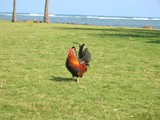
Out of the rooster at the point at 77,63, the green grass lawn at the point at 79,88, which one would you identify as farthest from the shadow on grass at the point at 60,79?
the rooster at the point at 77,63

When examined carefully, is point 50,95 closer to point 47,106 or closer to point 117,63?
point 47,106

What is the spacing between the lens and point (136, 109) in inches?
281

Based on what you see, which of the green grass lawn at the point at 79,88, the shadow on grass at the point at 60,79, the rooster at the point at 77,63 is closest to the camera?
the green grass lawn at the point at 79,88

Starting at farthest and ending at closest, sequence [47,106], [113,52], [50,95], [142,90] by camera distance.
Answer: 1. [113,52]
2. [142,90]
3. [50,95]
4. [47,106]

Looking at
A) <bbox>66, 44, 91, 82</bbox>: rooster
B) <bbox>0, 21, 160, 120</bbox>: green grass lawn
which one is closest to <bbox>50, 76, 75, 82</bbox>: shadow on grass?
<bbox>0, 21, 160, 120</bbox>: green grass lawn

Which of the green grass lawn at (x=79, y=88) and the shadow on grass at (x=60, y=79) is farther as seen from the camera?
the shadow on grass at (x=60, y=79)

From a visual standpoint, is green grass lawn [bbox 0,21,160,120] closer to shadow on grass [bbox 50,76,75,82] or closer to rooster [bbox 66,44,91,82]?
shadow on grass [bbox 50,76,75,82]

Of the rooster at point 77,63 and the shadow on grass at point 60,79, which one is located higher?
the rooster at point 77,63

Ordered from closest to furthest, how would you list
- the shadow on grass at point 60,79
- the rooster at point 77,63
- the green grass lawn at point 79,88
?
the green grass lawn at point 79,88 → the rooster at point 77,63 → the shadow on grass at point 60,79

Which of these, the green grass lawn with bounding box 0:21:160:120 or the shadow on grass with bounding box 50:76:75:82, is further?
the shadow on grass with bounding box 50:76:75:82

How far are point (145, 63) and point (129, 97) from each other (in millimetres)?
4922

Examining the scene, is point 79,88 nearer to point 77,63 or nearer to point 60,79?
point 77,63

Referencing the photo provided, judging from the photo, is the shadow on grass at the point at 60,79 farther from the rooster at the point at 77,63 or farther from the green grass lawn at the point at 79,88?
the rooster at the point at 77,63

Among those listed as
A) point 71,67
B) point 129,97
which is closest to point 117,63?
point 71,67
